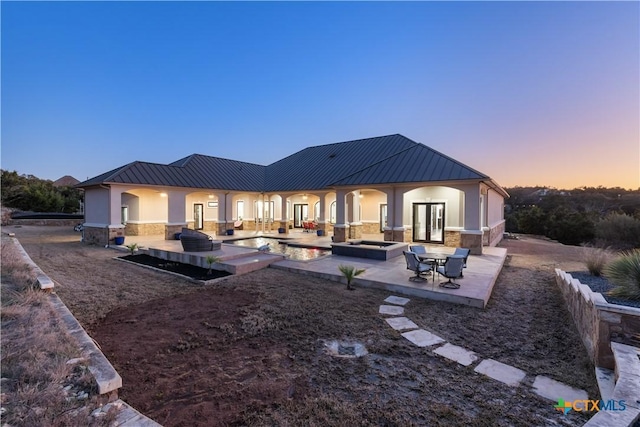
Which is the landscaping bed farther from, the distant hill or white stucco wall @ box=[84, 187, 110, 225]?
the distant hill

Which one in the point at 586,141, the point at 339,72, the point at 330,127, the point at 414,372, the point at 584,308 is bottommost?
the point at 414,372

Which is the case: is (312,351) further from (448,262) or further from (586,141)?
(586,141)

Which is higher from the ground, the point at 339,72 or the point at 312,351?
the point at 339,72

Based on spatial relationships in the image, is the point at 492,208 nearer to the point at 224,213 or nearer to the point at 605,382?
the point at 605,382

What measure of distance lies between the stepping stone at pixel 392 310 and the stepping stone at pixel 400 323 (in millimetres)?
270

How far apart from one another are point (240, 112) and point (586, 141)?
32.7 m

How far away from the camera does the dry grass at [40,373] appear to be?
2268 mm

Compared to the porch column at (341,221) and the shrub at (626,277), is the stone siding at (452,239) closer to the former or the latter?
the porch column at (341,221)

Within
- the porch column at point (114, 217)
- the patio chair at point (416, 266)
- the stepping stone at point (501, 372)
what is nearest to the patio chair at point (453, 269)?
the patio chair at point (416, 266)

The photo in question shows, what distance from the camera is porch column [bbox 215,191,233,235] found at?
812 inches

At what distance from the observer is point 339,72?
68.3 ft

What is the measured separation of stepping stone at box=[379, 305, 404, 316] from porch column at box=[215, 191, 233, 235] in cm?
1675

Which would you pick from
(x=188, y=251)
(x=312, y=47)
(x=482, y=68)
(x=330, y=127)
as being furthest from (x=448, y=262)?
(x=330, y=127)

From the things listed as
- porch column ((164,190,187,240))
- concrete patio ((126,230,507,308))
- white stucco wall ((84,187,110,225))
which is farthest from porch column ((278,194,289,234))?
white stucco wall ((84,187,110,225))
